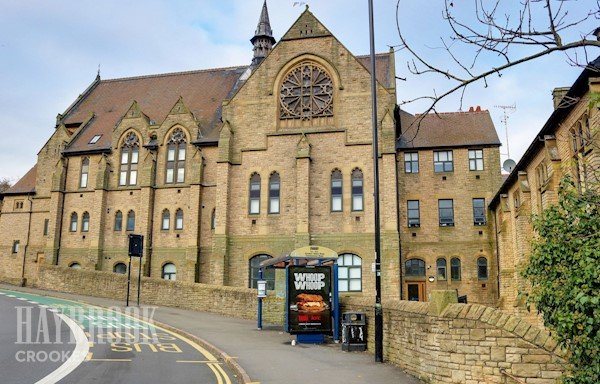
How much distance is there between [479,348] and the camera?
31.8 ft

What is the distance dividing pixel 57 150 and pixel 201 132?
13.4m

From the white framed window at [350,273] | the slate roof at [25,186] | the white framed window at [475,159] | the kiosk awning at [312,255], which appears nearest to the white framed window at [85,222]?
the slate roof at [25,186]

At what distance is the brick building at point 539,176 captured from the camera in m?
15.6

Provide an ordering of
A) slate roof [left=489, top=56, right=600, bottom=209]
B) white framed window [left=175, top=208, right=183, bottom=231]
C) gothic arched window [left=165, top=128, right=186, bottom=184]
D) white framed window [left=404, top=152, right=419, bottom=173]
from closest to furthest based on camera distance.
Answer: slate roof [left=489, top=56, right=600, bottom=209] < white framed window [left=404, top=152, right=419, bottom=173] < white framed window [left=175, top=208, right=183, bottom=231] < gothic arched window [left=165, top=128, right=186, bottom=184]

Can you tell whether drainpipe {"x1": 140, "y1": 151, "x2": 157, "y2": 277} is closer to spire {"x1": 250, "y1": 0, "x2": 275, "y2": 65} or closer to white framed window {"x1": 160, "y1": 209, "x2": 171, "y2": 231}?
white framed window {"x1": 160, "y1": 209, "x2": 171, "y2": 231}

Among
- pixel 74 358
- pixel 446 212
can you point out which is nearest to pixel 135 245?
pixel 74 358

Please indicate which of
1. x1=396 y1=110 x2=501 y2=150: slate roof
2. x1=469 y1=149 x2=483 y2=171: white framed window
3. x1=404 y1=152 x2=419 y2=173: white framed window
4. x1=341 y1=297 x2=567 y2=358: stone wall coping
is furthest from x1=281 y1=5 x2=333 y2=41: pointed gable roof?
x1=341 y1=297 x2=567 y2=358: stone wall coping

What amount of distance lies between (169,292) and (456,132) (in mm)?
21062

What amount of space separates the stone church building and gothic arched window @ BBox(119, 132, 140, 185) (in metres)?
0.09

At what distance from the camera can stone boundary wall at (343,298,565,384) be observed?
925 cm

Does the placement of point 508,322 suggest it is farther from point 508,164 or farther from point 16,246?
point 16,246

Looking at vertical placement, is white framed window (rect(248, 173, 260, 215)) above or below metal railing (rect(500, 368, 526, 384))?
above

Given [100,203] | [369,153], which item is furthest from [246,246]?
[100,203]

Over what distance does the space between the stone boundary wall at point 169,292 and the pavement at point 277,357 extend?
1743 mm
